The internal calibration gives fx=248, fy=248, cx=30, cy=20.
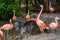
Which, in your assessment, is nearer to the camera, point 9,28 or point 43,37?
point 43,37

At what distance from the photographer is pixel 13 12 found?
42.8ft

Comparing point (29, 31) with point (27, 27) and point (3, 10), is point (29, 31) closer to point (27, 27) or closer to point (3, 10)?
point (27, 27)

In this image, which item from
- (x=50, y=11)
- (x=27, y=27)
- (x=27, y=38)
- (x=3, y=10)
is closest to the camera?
(x=27, y=38)

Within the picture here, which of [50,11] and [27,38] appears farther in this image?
[50,11]

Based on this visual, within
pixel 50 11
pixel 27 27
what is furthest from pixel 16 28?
pixel 50 11

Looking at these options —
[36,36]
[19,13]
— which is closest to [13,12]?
[19,13]

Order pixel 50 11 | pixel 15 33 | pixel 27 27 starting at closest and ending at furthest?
1. pixel 15 33
2. pixel 27 27
3. pixel 50 11

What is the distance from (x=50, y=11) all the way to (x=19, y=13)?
7.99 feet

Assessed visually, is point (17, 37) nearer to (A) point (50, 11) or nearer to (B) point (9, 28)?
(B) point (9, 28)

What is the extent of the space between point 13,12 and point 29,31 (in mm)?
2977

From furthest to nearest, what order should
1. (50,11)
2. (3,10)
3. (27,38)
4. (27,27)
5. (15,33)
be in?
(50,11)
(3,10)
(27,27)
(15,33)
(27,38)

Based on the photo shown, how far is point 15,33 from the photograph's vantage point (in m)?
10.0

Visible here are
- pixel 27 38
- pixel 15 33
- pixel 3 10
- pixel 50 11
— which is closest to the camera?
pixel 27 38

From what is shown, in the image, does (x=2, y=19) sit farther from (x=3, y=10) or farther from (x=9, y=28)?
(x=9, y=28)
